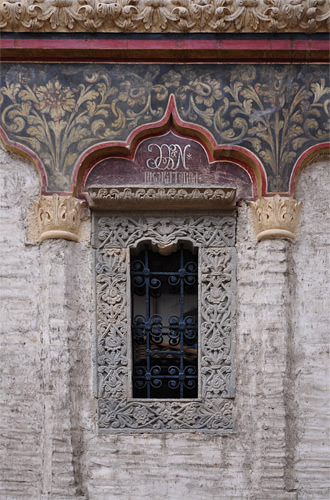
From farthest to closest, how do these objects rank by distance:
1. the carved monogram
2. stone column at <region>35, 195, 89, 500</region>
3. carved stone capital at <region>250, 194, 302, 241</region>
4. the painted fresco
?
the painted fresco, carved stone capital at <region>250, 194, 302, 241</region>, the carved monogram, stone column at <region>35, 195, 89, 500</region>

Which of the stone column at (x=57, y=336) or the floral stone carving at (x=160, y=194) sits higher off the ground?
the floral stone carving at (x=160, y=194)


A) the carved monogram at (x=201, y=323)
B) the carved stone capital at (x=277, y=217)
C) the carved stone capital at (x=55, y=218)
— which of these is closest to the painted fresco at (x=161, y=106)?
the carved stone capital at (x=277, y=217)

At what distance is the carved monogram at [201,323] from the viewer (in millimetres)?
9664

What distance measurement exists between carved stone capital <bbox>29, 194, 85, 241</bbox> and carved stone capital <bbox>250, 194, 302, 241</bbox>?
1.38 m

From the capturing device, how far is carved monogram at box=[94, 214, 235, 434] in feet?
31.7

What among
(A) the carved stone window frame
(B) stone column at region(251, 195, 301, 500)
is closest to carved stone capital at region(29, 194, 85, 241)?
(A) the carved stone window frame

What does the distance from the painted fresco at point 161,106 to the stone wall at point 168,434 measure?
2.24 feet

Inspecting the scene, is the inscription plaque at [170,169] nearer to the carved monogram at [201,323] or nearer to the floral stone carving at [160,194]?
Result: the floral stone carving at [160,194]

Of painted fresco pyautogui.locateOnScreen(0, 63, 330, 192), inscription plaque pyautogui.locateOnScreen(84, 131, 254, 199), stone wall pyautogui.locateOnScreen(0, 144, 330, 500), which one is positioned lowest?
stone wall pyautogui.locateOnScreen(0, 144, 330, 500)

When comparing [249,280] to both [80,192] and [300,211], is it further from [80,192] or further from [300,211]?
[80,192]

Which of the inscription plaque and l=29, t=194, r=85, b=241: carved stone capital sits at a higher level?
the inscription plaque

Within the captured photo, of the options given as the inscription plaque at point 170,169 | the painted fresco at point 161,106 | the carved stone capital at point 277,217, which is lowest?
the carved stone capital at point 277,217

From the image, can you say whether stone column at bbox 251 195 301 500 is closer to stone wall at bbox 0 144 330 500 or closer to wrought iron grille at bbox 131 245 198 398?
stone wall at bbox 0 144 330 500

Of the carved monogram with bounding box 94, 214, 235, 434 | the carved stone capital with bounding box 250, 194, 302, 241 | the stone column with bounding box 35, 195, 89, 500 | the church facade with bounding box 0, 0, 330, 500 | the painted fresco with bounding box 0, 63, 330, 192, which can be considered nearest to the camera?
the stone column with bounding box 35, 195, 89, 500
